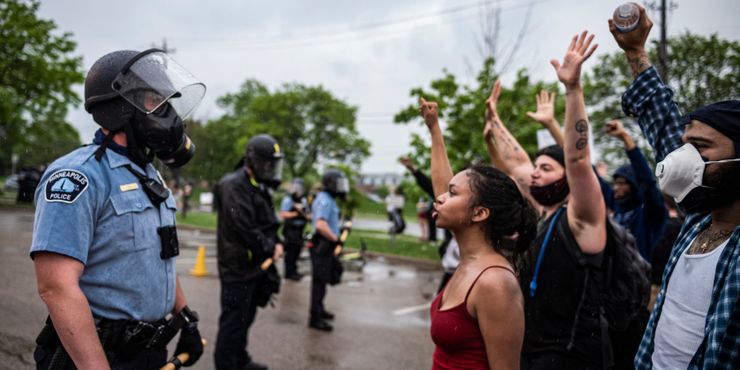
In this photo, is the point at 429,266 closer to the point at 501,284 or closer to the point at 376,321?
the point at 376,321

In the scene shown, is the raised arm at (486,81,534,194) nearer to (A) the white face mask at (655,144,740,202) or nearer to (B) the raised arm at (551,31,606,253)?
(B) the raised arm at (551,31,606,253)

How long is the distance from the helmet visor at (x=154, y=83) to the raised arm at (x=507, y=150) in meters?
2.06

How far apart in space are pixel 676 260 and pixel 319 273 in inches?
185

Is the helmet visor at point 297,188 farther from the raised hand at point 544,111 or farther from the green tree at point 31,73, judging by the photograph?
the green tree at point 31,73

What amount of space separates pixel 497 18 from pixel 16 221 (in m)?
16.9

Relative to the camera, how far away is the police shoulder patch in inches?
70.9

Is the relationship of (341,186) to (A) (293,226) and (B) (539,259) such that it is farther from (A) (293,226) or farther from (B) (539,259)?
(B) (539,259)

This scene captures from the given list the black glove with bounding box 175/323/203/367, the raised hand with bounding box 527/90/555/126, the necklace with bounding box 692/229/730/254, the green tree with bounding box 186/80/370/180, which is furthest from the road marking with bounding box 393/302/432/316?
the green tree with bounding box 186/80/370/180

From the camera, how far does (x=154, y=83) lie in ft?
7.14

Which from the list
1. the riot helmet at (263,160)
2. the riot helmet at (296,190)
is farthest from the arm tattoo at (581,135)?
the riot helmet at (296,190)

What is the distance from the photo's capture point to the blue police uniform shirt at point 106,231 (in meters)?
1.78

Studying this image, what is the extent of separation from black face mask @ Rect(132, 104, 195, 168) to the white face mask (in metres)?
2.01

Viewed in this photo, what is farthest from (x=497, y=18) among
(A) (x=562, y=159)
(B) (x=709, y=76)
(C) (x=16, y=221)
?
(C) (x=16, y=221)

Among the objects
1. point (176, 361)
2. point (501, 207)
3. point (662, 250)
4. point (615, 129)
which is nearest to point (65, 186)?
point (176, 361)
